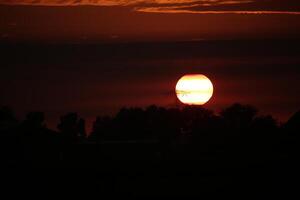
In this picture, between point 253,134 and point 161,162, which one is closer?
point 161,162

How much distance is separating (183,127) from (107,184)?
45.9 metres

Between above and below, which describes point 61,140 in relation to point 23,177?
above

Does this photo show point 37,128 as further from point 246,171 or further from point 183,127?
point 183,127

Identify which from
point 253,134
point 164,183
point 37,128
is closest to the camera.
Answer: point 164,183

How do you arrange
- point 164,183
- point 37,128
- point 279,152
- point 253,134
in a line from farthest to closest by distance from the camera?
point 37,128, point 253,134, point 279,152, point 164,183

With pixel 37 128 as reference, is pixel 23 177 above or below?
below

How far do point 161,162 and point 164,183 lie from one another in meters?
3.03

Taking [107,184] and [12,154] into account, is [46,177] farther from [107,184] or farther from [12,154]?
[12,154]

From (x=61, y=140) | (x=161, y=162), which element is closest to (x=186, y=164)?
(x=161, y=162)

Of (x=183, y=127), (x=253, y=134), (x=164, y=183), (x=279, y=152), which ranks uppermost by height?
(x=183, y=127)

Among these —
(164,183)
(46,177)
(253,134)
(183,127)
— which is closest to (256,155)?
(164,183)

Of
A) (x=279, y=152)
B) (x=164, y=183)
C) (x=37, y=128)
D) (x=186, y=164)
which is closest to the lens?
(x=164, y=183)

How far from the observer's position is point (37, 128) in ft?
154

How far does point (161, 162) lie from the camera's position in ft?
100
